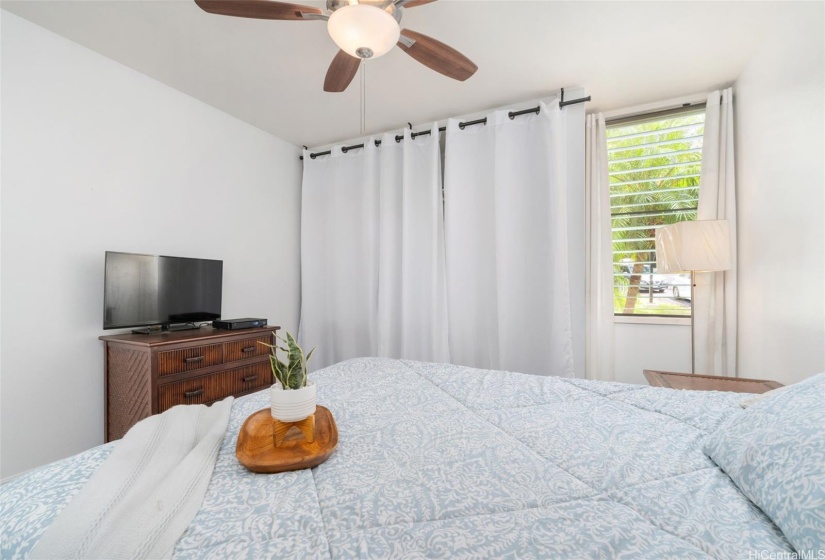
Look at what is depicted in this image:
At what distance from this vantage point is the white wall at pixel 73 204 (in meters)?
1.98

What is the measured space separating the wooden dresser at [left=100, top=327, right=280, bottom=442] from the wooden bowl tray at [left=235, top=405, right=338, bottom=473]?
1455mm

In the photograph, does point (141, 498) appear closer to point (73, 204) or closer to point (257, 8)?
point (257, 8)

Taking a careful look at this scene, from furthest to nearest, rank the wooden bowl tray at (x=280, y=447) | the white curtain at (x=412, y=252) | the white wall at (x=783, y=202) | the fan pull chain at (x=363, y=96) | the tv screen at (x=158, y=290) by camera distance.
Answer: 1. the white curtain at (x=412, y=252)
2. the fan pull chain at (x=363, y=96)
3. the tv screen at (x=158, y=290)
4. the white wall at (x=783, y=202)
5. the wooden bowl tray at (x=280, y=447)

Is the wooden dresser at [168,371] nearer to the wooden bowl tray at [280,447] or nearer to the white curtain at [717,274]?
the wooden bowl tray at [280,447]

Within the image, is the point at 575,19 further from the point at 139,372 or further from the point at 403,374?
the point at 139,372

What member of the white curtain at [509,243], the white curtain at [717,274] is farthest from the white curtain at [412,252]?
the white curtain at [717,274]

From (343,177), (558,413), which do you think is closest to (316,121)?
(343,177)

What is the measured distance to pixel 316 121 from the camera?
10.8ft

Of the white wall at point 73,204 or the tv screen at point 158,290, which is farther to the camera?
the tv screen at point 158,290

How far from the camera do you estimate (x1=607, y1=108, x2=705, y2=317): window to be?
2.85 metres

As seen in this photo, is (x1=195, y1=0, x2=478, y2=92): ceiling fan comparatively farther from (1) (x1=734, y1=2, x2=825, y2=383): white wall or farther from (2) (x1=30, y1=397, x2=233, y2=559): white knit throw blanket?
(1) (x1=734, y1=2, x2=825, y2=383): white wall

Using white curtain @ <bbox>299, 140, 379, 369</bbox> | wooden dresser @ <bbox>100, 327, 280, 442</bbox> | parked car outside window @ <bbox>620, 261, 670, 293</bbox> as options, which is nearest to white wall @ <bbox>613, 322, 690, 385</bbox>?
parked car outside window @ <bbox>620, 261, 670, 293</bbox>

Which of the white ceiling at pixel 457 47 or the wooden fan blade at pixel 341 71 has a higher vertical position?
the white ceiling at pixel 457 47

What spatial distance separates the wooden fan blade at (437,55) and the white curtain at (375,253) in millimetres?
1287
